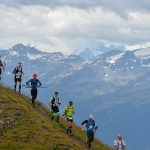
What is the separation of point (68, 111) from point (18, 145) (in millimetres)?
6504

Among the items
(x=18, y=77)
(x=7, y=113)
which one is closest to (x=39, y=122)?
(x=7, y=113)

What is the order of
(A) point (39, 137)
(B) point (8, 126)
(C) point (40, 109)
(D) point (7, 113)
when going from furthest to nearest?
(C) point (40, 109) → (D) point (7, 113) → (B) point (8, 126) → (A) point (39, 137)

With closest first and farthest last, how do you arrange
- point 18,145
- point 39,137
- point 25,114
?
point 18,145 < point 39,137 < point 25,114

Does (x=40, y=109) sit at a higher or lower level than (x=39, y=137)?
higher

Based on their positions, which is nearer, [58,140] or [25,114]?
[58,140]

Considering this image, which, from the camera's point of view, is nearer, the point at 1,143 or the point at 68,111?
the point at 1,143

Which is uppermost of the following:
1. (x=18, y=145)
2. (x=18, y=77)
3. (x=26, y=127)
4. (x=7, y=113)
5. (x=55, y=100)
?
(x=18, y=77)

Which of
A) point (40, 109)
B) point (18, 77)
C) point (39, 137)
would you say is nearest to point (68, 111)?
point (39, 137)

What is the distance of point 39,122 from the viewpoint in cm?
1658

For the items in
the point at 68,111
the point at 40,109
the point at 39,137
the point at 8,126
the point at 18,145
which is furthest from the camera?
the point at 40,109

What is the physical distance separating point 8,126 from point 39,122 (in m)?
2.92

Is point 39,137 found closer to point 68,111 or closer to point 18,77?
point 68,111

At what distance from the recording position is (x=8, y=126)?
14.3 metres

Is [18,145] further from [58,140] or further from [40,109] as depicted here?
[40,109]
